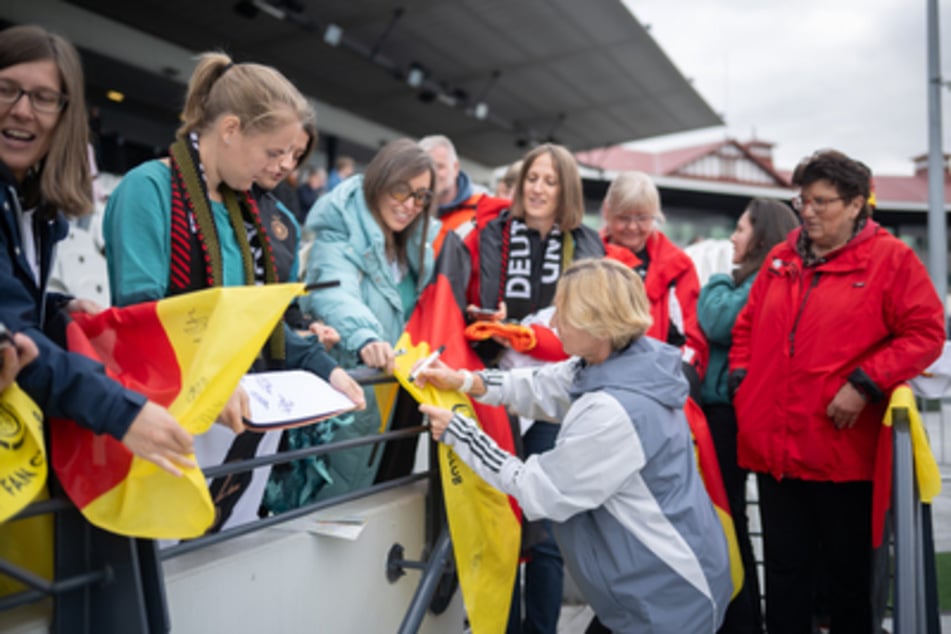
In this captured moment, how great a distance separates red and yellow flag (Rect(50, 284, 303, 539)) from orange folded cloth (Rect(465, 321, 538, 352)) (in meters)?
1.18

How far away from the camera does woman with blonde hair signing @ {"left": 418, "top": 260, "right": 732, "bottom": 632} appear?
2.04 metres

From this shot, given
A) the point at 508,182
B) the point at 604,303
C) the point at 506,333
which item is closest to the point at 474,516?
the point at 506,333

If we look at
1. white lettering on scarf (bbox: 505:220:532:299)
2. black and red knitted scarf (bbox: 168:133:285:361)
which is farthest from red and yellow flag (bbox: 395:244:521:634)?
black and red knitted scarf (bbox: 168:133:285:361)

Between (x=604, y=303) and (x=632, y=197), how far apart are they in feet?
4.19

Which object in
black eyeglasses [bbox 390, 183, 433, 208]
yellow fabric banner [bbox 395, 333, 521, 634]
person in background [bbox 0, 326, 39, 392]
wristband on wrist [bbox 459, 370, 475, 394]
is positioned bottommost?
yellow fabric banner [bbox 395, 333, 521, 634]

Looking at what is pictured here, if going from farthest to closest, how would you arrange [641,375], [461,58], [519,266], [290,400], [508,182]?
1. [461,58]
2. [508,182]
3. [519,266]
4. [641,375]
5. [290,400]

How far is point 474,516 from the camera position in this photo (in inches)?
92.5

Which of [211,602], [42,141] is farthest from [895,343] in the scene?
[42,141]

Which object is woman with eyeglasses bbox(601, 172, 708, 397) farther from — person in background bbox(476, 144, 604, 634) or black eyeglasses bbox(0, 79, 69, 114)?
black eyeglasses bbox(0, 79, 69, 114)

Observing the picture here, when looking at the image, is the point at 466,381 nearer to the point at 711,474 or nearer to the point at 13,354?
the point at 711,474

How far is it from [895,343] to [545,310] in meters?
1.20

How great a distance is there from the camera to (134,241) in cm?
178

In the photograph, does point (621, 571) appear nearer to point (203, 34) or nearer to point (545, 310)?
point (545, 310)

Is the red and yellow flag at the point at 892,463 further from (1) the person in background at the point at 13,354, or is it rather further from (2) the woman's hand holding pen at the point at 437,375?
(1) the person in background at the point at 13,354
